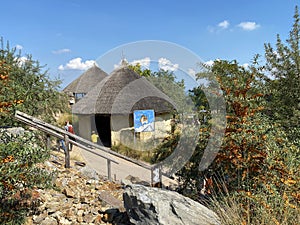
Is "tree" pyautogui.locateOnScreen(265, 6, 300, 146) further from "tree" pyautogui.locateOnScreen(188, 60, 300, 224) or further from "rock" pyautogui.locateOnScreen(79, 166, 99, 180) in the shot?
"rock" pyautogui.locateOnScreen(79, 166, 99, 180)

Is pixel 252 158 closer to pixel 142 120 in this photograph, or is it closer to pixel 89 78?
pixel 142 120

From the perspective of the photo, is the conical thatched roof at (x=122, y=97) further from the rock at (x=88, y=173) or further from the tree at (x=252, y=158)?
the tree at (x=252, y=158)

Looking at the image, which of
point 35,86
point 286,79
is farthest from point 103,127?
point 286,79

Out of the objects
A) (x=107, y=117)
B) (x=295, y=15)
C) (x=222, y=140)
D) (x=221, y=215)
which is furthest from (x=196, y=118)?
(x=107, y=117)

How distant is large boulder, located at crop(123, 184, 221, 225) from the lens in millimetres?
2805

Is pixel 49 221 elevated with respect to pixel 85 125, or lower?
lower

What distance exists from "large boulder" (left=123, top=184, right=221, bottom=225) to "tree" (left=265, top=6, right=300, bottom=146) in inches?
109

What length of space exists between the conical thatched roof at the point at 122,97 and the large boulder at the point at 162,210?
27.0 ft

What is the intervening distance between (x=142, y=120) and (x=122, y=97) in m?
1.82

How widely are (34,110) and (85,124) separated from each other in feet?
18.4

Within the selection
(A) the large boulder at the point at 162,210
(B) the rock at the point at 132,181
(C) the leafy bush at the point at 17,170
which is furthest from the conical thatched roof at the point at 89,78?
(A) the large boulder at the point at 162,210

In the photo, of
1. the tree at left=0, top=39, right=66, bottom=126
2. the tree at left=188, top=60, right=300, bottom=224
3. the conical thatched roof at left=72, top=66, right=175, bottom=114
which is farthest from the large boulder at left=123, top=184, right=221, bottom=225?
the conical thatched roof at left=72, top=66, right=175, bottom=114

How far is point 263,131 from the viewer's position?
330 cm

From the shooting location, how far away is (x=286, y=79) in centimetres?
520
